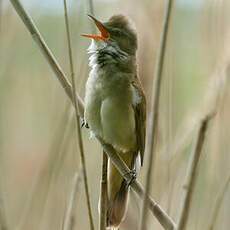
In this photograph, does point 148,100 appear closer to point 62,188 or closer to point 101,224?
point 62,188

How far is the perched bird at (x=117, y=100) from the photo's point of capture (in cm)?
206

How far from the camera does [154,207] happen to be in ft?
4.93

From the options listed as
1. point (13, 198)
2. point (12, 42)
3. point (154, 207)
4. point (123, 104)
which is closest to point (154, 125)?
point (154, 207)

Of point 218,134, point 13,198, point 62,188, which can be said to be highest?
point 218,134

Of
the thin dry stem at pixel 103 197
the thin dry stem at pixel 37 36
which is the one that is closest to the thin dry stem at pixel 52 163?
the thin dry stem at pixel 103 197

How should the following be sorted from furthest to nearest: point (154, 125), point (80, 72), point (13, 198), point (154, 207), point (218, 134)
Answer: point (13, 198), point (218, 134), point (80, 72), point (154, 207), point (154, 125)

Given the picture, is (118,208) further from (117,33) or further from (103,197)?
(117,33)

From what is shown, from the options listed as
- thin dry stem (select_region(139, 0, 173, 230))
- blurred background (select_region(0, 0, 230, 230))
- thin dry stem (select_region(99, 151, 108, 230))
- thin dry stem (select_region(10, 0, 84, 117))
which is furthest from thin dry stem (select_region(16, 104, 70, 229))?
thin dry stem (select_region(139, 0, 173, 230))

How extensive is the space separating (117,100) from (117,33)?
223 mm

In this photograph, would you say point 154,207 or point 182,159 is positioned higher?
point 154,207

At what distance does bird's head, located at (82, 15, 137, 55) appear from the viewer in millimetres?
2080

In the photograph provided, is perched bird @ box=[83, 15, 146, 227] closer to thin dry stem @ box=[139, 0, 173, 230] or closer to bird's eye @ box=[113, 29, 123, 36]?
bird's eye @ box=[113, 29, 123, 36]

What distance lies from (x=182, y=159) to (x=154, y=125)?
33.6 inches

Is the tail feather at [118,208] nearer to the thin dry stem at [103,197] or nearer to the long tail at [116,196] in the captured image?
the long tail at [116,196]
